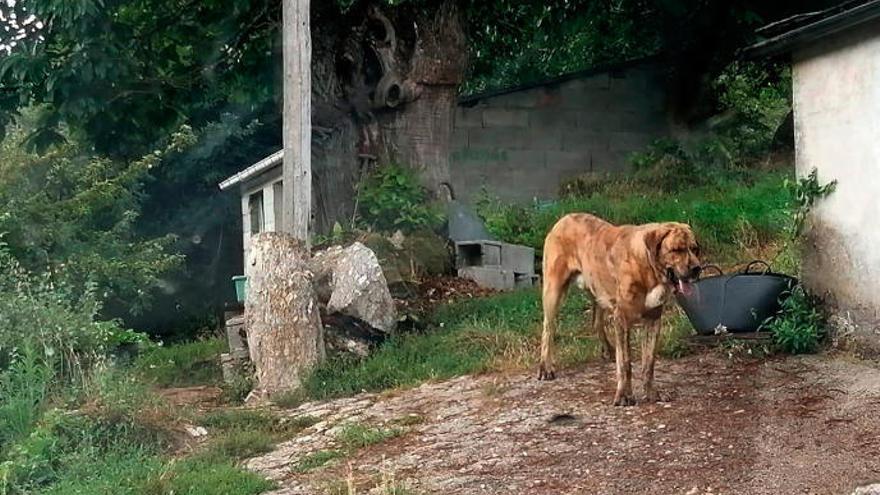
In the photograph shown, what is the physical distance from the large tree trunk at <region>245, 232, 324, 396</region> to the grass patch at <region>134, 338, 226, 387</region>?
4.45 feet

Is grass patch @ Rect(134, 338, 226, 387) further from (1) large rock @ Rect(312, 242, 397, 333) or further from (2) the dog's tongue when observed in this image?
(2) the dog's tongue

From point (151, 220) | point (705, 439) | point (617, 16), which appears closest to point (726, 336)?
point (705, 439)

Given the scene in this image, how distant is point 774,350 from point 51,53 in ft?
27.3

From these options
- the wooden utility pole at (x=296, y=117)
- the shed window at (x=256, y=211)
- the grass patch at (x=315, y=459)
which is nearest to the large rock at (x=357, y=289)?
the wooden utility pole at (x=296, y=117)

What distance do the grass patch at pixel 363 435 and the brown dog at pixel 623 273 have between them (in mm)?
1470

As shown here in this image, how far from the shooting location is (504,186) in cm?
1644

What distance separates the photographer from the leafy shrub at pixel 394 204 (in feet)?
42.3

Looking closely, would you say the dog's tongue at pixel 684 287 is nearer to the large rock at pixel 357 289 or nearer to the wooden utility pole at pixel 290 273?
the wooden utility pole at pixel 290 273

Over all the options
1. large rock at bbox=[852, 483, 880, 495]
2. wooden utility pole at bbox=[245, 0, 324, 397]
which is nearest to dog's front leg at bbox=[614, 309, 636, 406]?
large rock at bbox=[852, 483, 880, 495]

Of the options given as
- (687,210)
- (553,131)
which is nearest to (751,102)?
(553,131)

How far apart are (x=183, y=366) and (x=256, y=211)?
21.9ft

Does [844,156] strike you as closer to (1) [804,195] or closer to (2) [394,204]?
(1) [804,195]

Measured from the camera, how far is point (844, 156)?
26.5 ft

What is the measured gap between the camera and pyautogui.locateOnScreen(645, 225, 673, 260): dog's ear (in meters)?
6.82
